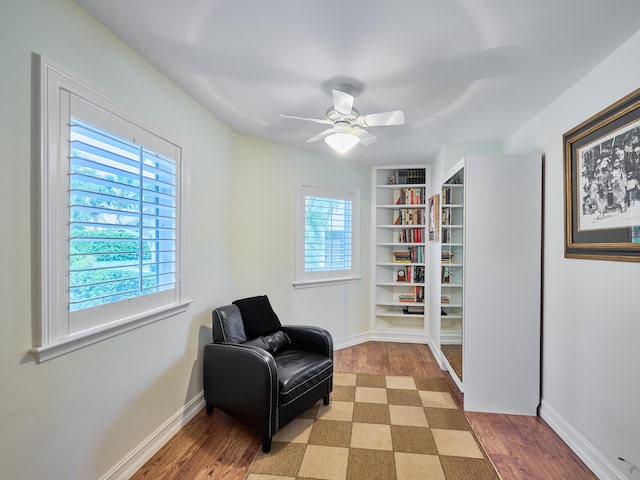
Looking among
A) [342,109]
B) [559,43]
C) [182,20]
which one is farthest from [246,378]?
[559,43]

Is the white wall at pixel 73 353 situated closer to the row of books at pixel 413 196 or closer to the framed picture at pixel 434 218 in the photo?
the framed picture at pixel 434 218

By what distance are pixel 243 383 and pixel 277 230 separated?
1.78 metres

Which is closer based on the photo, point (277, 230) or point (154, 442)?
point (154, 442)

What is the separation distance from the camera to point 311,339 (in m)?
2.78

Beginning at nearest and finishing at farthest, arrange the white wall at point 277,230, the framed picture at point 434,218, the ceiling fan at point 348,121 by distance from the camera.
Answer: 1. the ceiling fan at point 348,121
2. the white wall at point 277,230
3. the framed picture at point 434,218

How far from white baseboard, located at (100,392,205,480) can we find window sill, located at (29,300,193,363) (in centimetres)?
74

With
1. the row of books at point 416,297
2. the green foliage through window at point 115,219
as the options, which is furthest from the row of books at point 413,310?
the green foliage through window at point 115,219

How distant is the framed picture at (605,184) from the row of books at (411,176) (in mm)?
2254

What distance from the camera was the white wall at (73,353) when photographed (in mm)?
1248

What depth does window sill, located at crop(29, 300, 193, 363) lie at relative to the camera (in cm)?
136

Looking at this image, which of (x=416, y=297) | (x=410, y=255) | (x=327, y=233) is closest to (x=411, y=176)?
(x=410, y=255)

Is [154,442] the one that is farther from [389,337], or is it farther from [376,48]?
[389,337]

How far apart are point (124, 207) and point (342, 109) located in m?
1.46

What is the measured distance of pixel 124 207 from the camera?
1.79 m
